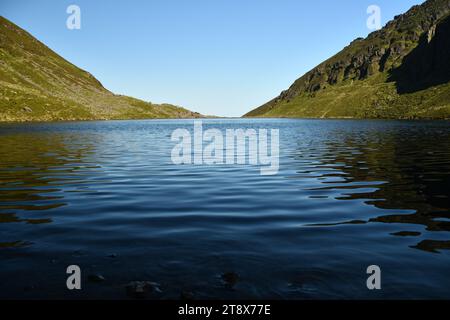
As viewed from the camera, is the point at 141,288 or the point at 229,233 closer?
the point at 141,288

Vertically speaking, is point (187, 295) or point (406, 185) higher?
point (406, 185)

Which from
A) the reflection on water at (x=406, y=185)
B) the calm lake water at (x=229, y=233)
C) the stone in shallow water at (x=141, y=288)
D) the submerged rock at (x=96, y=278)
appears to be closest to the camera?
the stone in shallow water at (x=141, y=288)

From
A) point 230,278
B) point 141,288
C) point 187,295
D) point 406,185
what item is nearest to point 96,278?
point 141,288

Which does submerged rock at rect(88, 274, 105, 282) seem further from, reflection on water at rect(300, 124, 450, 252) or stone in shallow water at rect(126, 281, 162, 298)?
reflection on water at rect(300, 124, 450, 252)

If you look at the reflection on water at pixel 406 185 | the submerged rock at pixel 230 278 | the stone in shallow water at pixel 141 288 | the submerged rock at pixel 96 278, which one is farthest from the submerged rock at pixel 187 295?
the reflection on water at pixel 406 185

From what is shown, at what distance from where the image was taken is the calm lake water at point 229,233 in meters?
7.42

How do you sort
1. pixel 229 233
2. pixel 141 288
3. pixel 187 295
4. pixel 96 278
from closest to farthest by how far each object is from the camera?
pixel 187 295
pixel 141 288
pixel 96 278
pixel 229 233

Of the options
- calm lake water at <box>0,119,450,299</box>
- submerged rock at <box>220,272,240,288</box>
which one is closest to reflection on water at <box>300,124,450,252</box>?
calm lake water at <box>0,119,450,299</box>

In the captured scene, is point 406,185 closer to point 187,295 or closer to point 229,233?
point 229,233

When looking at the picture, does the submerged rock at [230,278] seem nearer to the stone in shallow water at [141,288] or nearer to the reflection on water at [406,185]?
the stone in shallow water at [141,288]

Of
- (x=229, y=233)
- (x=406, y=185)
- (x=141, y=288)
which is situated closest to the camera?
(x=141, y=288)

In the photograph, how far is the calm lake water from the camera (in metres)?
7.42

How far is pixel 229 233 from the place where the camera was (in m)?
11.0
